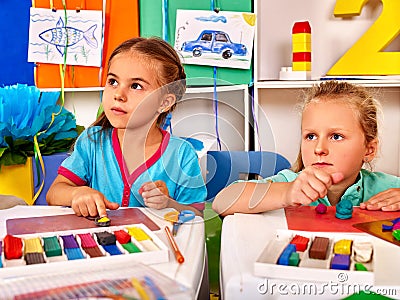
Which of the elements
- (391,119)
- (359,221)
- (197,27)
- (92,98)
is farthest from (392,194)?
(92,98)

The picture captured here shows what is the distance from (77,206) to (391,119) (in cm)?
157

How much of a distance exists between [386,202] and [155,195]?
15.5 inches

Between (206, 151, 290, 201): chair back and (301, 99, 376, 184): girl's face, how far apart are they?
0.25 ft

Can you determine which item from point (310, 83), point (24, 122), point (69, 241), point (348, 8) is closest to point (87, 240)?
point (69, 241)

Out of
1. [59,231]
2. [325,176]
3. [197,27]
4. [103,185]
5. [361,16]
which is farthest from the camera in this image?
[361,16]

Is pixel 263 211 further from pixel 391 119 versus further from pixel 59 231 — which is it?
pixel 391 119

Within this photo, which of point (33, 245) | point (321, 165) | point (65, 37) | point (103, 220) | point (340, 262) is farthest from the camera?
point (65, 37)

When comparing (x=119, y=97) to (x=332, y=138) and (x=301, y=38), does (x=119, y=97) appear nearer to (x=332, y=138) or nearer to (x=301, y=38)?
(x=332, y=138)

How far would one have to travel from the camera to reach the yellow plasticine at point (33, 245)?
71 cm

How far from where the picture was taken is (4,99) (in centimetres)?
148

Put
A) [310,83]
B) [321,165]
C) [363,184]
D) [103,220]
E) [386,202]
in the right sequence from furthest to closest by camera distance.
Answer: [310,83] → [363,184] → [321,165] → [386,202] → [103,220]

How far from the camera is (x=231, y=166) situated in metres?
1.14

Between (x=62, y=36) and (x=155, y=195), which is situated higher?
(x=62, y=36)

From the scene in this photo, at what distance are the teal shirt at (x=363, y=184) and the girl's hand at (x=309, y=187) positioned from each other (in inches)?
7.3
